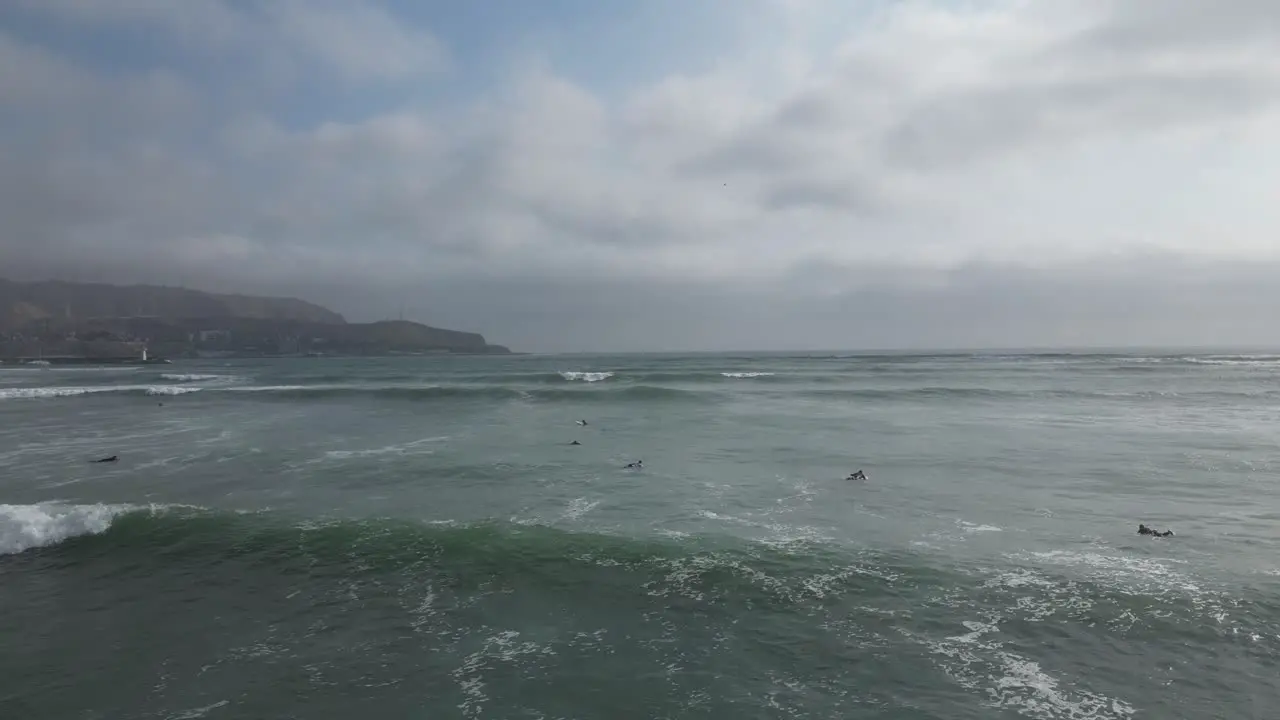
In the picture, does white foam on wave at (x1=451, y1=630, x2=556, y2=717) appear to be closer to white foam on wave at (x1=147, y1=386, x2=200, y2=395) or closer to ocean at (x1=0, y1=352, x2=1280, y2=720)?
ocean at (x1=0, y1=352, x2=1280, y2=720)

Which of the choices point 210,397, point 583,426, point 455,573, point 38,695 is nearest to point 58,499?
point 38,695

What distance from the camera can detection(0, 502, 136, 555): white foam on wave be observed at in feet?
42.4

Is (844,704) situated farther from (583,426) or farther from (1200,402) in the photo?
(1200,402)

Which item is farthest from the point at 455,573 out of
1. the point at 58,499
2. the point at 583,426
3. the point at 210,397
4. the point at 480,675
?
the point at 210,397

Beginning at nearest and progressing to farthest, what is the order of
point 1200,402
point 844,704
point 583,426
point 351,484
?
1. point 844,704
2. point 351,484
3. point 583,426
4. point 1200,402

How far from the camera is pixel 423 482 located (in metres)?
19.1

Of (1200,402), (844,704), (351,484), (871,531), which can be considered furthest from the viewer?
(1200,402)

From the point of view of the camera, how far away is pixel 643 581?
1109 centimetres

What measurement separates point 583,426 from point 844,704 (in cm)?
2547

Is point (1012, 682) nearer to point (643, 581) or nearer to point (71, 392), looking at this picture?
point (643, 581)

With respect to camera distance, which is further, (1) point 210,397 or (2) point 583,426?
(1) point 210,397

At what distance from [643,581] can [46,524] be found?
13607 millimetres

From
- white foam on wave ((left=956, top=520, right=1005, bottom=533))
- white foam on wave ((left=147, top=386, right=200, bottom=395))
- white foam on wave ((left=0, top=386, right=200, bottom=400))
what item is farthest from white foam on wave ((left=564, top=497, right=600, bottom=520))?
white foam on wave ((left=0, top=386, right=200, bottom=400))

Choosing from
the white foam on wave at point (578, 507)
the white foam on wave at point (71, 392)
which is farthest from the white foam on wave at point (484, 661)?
the white foam on wave at point (71, 392)
